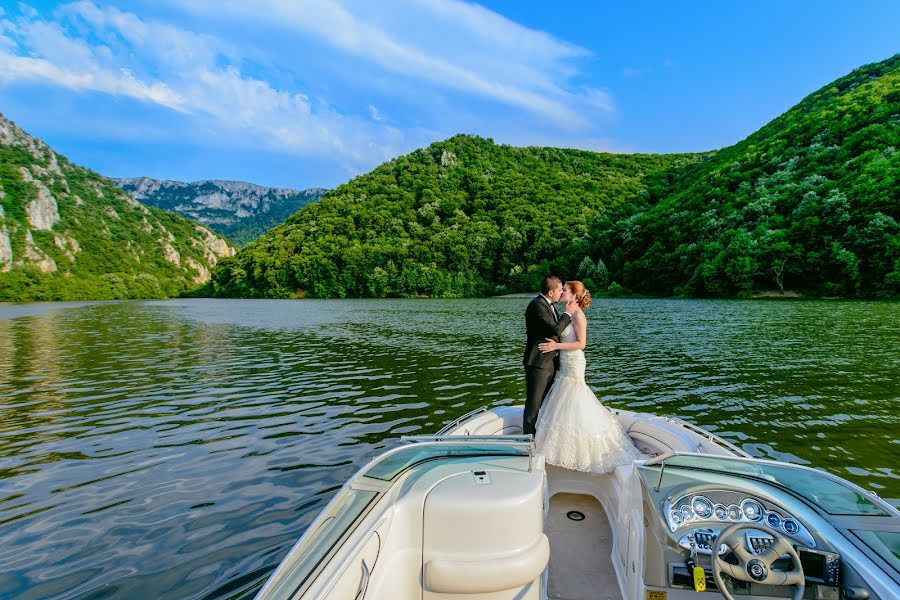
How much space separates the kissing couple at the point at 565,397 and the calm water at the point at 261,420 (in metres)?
3.60

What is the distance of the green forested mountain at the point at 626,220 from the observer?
53844 mm

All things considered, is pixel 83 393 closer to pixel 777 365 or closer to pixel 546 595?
pixel 546 595

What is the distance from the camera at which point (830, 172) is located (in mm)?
64438

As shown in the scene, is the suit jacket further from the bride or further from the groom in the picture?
the bride

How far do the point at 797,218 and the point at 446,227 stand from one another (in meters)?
76.7

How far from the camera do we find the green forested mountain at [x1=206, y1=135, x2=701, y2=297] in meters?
102

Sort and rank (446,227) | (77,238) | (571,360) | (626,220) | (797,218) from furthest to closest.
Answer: (77,238), (446,227), (626,220), (797,218), (571,360)

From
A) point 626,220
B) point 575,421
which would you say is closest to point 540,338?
point 575,421

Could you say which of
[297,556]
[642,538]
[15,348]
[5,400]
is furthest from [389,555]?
[15,348]

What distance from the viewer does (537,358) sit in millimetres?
6297

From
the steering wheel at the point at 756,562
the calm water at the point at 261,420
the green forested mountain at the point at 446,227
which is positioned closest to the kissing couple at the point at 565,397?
the steering wheel at the point at 756,562

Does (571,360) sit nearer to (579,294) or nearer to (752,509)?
(579,294)

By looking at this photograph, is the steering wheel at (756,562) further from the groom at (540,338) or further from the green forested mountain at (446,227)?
the green forested mountain at (446,227)

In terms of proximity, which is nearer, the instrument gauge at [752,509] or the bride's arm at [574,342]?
the instrument gauge at [752,509]
